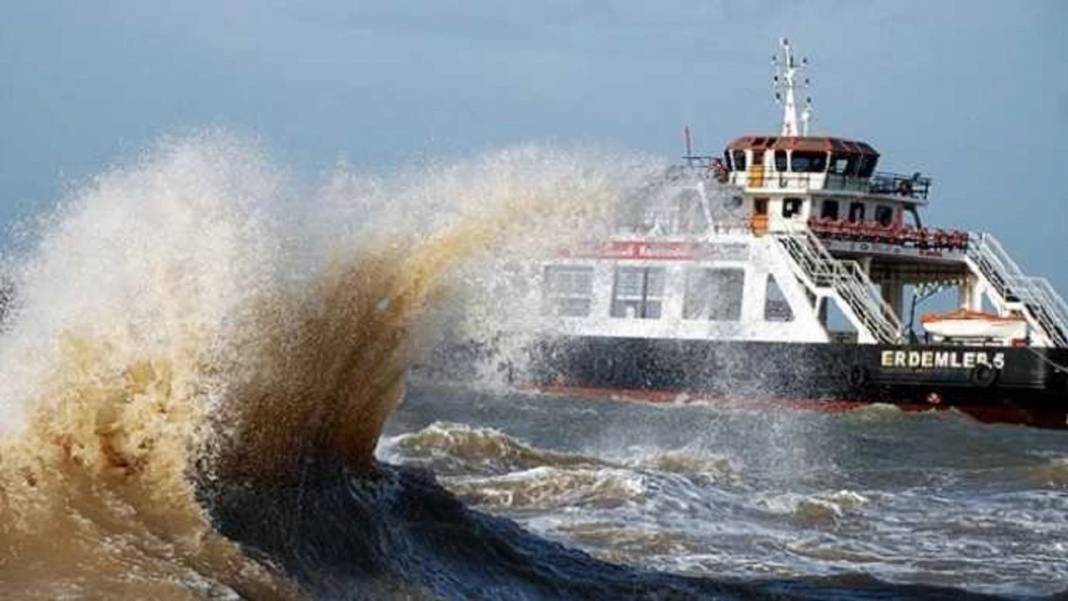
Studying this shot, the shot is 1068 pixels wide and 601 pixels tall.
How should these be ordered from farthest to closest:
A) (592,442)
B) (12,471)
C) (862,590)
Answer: (592,442)
(862,590)
(12,471)

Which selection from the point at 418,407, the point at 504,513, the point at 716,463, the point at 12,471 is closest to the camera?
the point at 12,471

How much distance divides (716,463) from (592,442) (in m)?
3.67

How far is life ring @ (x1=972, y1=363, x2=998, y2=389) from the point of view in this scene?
30.6m

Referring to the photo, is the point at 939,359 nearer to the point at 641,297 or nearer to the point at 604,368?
the point at 641,297

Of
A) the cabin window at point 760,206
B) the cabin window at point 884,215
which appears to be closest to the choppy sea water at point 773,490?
the cabin window at point 760,206

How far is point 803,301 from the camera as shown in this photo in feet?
109

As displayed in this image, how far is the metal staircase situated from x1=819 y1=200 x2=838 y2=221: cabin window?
2780 mm

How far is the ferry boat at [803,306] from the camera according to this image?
3098 cm

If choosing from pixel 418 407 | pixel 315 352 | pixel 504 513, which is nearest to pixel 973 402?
pixel 418 407

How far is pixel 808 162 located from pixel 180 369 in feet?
96.3

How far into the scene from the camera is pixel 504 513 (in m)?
14.1

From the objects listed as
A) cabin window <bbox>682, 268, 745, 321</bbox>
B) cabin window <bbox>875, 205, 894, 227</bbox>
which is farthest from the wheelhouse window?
cabin window <bbox>682, 268, 745, 321</bbox>

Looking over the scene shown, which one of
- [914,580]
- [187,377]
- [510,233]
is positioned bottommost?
[914,580]

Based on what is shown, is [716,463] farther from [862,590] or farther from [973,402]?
[973,402]
